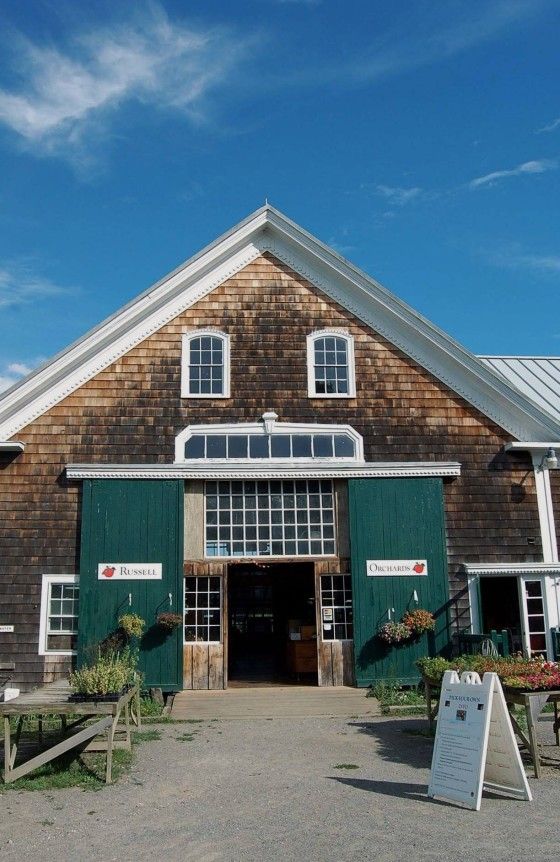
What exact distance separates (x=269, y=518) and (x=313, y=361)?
3347 mm

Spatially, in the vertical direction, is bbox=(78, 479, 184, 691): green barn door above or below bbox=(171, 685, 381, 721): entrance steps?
above

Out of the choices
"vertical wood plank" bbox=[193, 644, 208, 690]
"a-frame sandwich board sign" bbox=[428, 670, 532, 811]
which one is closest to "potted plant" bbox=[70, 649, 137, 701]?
"a-frame sandwich board sign" bbox=[428, 670, 532, 811]

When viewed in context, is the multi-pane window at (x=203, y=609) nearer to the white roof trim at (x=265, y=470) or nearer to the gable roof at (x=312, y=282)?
the white roof trim at (x=265, y=470)

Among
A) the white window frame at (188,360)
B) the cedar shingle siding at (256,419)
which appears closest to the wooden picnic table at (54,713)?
the cedar shingle siding at (256,419)

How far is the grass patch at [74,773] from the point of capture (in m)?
8.44

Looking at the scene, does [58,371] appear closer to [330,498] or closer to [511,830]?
[330,498]

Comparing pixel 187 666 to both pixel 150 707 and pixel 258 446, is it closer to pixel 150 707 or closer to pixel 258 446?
pixel 150 707

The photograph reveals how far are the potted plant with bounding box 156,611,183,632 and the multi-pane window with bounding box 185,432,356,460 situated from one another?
3.05m

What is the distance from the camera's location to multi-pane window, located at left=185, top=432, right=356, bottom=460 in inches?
606

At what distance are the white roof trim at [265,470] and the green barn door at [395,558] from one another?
189mm

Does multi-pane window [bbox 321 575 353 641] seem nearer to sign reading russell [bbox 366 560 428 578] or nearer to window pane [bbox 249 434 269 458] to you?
sign reading russell [bbox 366 560 428 578]

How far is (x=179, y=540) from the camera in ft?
48.8

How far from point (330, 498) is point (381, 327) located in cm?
380

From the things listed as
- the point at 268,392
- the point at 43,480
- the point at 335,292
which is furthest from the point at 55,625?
the point at 335,292
